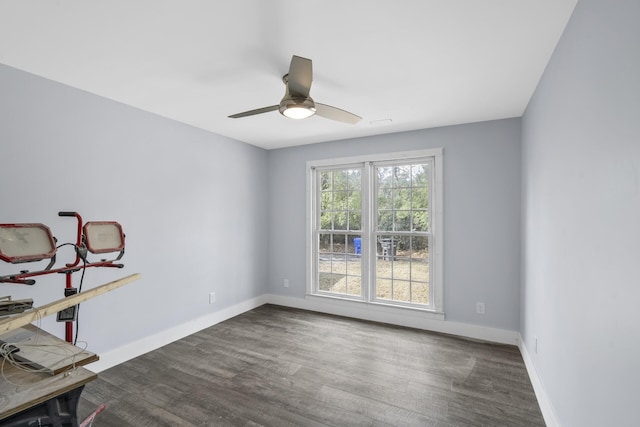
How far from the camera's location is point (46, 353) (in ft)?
4.67

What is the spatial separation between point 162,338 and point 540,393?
3610mm

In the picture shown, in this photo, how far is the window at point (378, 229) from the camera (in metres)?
3.98

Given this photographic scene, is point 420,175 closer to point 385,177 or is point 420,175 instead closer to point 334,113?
point 385,177

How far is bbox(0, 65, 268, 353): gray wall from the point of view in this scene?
242cm

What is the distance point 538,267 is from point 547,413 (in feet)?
3.41

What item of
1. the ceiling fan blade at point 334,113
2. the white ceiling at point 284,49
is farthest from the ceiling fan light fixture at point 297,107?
the white ceiling at point 284,49

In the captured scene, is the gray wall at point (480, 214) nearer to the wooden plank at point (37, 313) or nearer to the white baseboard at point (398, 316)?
the white baseboard at point (398, 316)

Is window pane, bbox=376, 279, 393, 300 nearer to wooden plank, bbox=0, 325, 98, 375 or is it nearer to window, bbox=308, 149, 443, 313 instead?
window, bbox=308, 149, 443, 313

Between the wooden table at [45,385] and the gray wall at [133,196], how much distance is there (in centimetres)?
135

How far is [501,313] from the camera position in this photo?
138 inches

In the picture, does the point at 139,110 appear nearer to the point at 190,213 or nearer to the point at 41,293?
the point at 190,213

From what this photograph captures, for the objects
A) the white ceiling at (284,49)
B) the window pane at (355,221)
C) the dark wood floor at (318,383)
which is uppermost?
the white ceiling at (284,49)

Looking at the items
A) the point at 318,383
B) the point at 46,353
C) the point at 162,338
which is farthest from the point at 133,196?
the point at 318,383

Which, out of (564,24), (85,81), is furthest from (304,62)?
(85,81)
